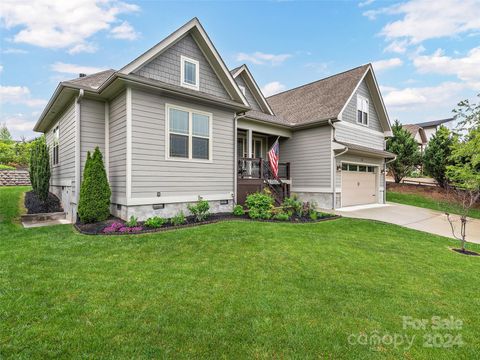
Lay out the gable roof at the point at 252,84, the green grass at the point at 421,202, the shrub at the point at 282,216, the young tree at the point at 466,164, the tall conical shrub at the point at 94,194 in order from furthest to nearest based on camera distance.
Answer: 1. the young tree at the point at 466,164
2. the green grass at the point at 421,202
3. the gable roof at the point at 252,84
4. the shrub at the point at 282,216
5. the tall conical shrub at the point at 94,194

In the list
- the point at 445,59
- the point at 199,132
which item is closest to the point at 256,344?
the point at 199,132

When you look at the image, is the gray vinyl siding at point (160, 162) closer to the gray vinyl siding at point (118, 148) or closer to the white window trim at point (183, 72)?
the gray vinyl siding at point (118, 148)

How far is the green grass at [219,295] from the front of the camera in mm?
2490

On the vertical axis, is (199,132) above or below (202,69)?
below

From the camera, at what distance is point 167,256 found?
4973mm

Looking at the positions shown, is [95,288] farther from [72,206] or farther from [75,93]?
[75,93]

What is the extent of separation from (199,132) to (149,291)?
634 centimetres

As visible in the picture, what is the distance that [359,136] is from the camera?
14.6m

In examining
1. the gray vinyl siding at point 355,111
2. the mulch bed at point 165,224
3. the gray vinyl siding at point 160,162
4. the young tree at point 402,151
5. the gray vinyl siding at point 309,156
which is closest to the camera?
the mulch bed at point 165,224

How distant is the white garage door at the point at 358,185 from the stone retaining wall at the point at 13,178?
69.2ft

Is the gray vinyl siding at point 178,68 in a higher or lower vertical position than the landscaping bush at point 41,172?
higher

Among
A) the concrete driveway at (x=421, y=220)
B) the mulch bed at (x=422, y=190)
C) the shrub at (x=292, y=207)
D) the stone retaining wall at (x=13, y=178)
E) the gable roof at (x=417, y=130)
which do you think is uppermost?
the gable roof at (x=417, y=130)

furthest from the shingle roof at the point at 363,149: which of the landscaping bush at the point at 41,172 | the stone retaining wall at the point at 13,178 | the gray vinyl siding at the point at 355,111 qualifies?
the stone retaining wall at the point at 13,178

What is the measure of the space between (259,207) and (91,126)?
20.8ft
